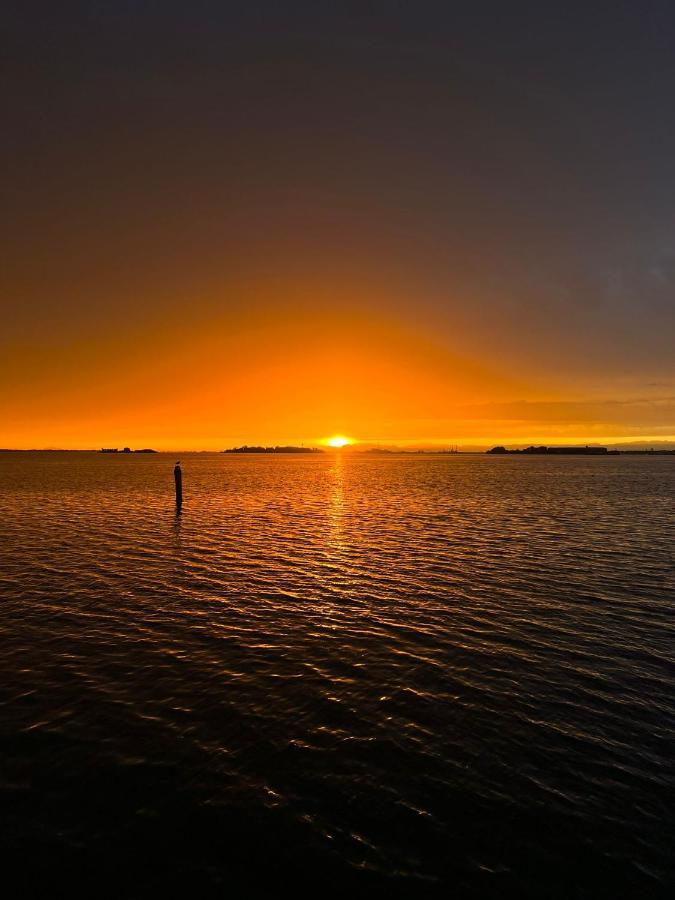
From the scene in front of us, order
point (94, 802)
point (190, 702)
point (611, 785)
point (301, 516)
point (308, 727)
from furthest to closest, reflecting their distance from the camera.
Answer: point (301, 516) < point (190, 702) < point (308, 727) < point (611, 785) < point (94, 802)

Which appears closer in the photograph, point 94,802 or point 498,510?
point 94,802

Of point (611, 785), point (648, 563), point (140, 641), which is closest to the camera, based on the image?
point (611, 785)

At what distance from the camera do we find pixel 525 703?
14.7 m

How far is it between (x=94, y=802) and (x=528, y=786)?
9.43m

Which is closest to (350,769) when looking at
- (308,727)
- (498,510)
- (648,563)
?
(308,727)

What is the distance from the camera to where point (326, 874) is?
28.9 feet

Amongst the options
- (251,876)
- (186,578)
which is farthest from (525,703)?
(186,578)

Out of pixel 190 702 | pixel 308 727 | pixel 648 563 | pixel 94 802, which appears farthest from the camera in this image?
pixel 648 563

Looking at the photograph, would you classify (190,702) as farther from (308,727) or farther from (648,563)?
(648,563)

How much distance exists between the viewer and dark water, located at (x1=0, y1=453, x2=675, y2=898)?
29.9 ft

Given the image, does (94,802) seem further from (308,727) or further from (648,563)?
(648,563)

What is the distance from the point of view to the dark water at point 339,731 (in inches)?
359

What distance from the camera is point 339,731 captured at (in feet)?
43.4

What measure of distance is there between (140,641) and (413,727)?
11.3 meters
